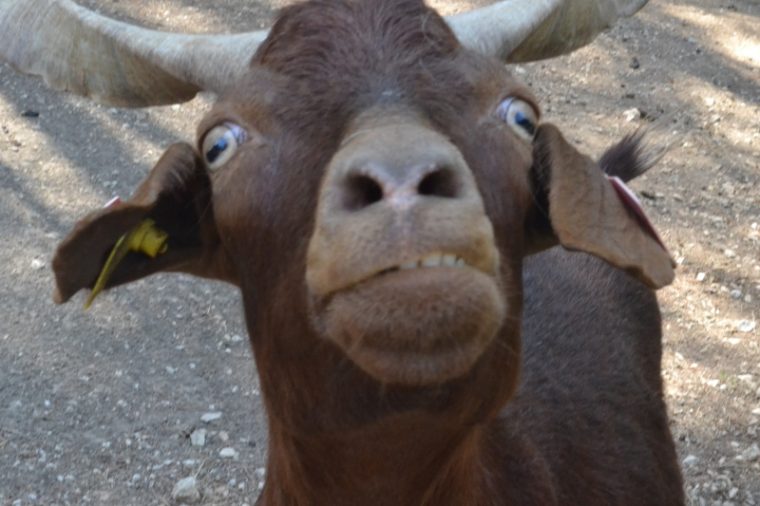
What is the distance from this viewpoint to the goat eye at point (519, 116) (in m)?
3.31

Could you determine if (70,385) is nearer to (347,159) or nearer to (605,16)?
(605,16)

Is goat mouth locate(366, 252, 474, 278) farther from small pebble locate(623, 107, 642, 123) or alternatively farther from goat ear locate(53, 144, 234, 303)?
small pebble locate(623, 107, 642, 123)

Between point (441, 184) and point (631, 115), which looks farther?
point (631, 115)

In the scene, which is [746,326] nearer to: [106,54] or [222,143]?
[106,54]

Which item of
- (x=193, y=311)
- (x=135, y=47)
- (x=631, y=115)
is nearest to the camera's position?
(x=135, y=47)

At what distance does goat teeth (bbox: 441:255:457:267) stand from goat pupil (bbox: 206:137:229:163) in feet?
2.78

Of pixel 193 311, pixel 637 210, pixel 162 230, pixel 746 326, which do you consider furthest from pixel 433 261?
pixel 746 326

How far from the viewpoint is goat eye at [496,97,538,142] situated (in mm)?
3312

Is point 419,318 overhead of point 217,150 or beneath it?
overhead

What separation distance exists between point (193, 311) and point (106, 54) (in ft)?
10.8

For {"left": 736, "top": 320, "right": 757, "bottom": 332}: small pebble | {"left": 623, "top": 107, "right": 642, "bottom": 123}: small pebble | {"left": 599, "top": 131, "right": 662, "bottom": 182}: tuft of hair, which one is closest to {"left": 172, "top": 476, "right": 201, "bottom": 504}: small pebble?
{"left": 599, "top": 131, "right": 662, "bottom": 182}: tuft of hair

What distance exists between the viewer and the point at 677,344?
23.8 feet

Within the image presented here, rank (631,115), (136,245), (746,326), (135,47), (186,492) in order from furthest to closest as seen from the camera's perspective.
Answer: (631,115)
(746,326)
(186,492)
(135,47)
(136,245)

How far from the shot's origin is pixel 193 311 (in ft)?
23.3
